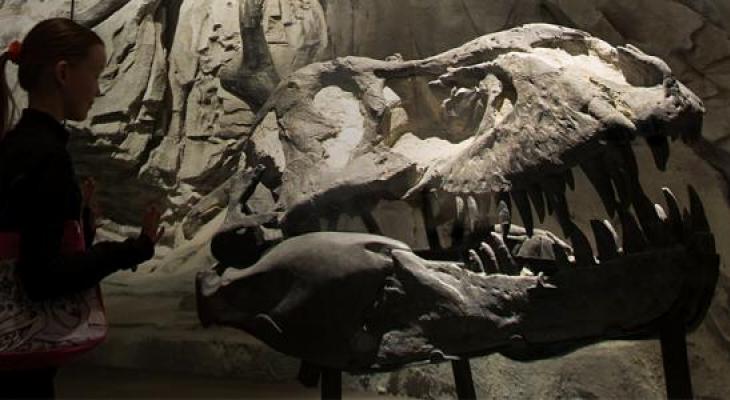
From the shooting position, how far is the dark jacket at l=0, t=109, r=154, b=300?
1711mm

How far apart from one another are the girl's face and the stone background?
172cm

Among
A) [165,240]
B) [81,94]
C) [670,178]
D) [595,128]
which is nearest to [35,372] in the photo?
[81,94]

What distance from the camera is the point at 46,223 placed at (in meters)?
1.72

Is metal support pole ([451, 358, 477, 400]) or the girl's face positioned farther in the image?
metal support pole ([451, 358, 477, 400])

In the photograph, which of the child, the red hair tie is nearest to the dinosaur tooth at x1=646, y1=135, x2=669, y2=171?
the child

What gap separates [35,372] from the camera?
1.76 metres

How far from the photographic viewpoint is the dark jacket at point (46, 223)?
5.61 ft

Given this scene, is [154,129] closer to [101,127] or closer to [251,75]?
[101,127]

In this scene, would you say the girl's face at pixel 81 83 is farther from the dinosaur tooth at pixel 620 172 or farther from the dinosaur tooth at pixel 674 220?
the dinosaur tooth at pixel 674 220

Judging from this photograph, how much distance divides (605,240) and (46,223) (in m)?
1.25

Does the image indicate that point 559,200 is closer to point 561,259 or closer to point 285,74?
point 561,259

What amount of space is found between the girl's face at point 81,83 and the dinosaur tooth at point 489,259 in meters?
1.01

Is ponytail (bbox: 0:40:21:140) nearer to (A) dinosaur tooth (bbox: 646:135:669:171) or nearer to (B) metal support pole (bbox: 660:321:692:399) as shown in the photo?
(A) dinosaur tooth (bbox: 646:135:669:171)

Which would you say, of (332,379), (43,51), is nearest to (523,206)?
(332,379)
